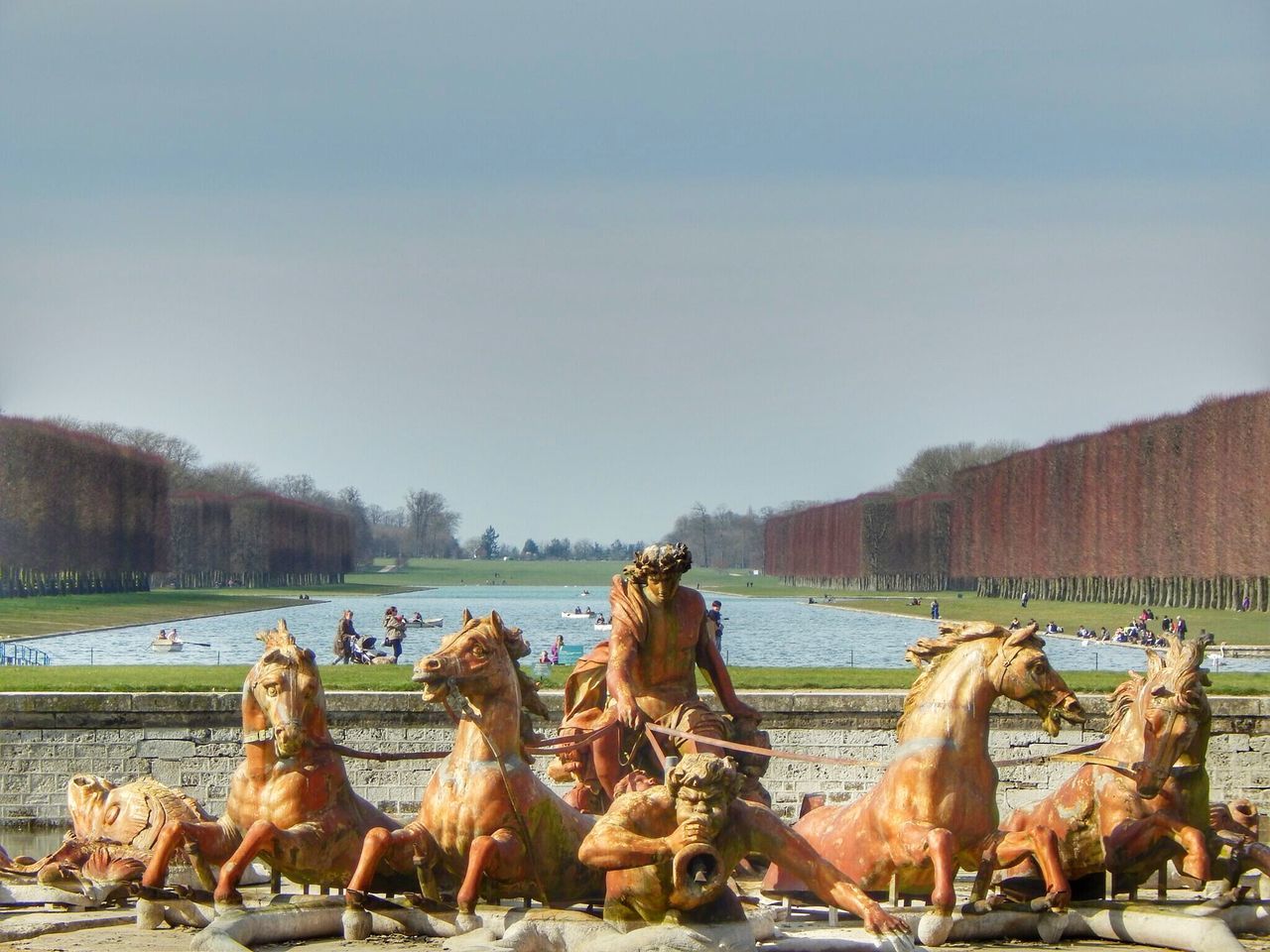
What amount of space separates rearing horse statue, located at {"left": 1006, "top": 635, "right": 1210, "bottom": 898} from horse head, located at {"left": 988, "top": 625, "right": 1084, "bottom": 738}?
89 centimetres

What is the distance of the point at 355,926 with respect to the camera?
Answer: 30.9ft

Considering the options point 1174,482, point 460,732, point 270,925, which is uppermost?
point 1174,482

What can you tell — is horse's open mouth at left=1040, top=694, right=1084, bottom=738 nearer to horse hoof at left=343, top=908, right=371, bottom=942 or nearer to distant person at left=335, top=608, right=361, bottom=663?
horse hoof at left=343, top=908, right=371, bottom=942

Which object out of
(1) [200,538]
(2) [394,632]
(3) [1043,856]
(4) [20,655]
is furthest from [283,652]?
(1) [200,538]

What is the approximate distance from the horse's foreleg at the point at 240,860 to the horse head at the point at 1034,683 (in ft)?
11.0

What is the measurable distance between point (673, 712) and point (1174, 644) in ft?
8.07

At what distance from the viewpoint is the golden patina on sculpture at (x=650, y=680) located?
10.3 m

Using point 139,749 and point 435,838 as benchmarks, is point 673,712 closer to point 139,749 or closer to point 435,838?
point 435,838

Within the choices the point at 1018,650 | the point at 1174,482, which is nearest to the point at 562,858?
the point at 1018,650

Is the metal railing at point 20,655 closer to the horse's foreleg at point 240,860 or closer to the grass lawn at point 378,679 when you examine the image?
the grass lawn at point 378,679

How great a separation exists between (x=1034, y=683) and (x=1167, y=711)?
3.74 feet

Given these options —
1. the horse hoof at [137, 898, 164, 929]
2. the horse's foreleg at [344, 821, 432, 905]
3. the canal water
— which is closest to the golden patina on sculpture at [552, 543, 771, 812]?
the horse's foreleg at [344, 821, 432, 905]

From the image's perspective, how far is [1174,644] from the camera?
10.4 meters

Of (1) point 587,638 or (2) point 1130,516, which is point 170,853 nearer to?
(1) point 587,638
